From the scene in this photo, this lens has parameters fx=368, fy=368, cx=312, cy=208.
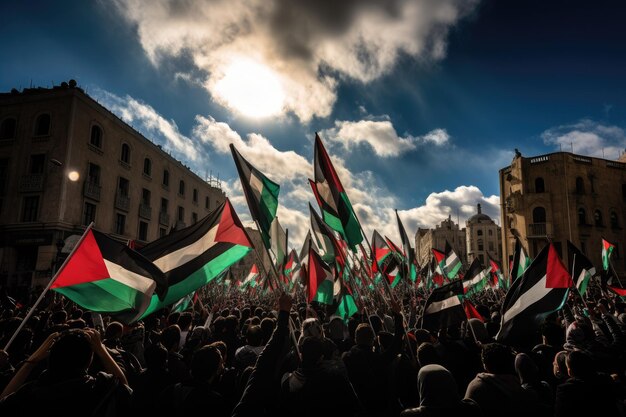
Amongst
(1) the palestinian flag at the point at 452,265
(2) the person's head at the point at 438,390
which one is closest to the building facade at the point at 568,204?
(1) the palestinian flag at the point at 452,265

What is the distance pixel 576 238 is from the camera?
32094 millimetres

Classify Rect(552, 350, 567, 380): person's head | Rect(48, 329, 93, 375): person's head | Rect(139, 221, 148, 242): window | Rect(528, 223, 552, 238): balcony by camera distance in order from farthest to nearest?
Rect(528, 223, 552, 238): balcony
Rect(139, 221, 148, 242): window
Rect(552, 350, 567, 380): person's head
Rect(48, 329, 93, 375): person's head

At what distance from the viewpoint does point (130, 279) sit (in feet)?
16.5

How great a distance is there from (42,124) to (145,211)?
9.95 m

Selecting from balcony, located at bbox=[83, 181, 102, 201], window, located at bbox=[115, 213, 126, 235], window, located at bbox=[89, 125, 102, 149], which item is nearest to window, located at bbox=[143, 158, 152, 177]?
window, located at bbox=[115, 213, 126, 235]

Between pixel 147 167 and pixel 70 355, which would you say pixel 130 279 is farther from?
pixel 147 167

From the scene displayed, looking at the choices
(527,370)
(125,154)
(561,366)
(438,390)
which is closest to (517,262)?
(561,366)

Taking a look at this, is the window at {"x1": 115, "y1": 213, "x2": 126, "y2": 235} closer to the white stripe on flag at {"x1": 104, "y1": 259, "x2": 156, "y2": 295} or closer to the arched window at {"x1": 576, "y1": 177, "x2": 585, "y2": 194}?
the white stripe on flag at {"x1": 104, "y1": 259, "x2": 156, "y2": 295}

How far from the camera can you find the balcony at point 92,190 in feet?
83.9

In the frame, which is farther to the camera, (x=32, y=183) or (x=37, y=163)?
(x=37, y=163)

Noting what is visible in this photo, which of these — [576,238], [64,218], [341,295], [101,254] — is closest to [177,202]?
[64,218]

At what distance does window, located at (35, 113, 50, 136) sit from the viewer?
1013 inches

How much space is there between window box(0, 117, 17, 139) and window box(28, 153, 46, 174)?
3055mm

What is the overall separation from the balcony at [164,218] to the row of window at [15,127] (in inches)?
465
